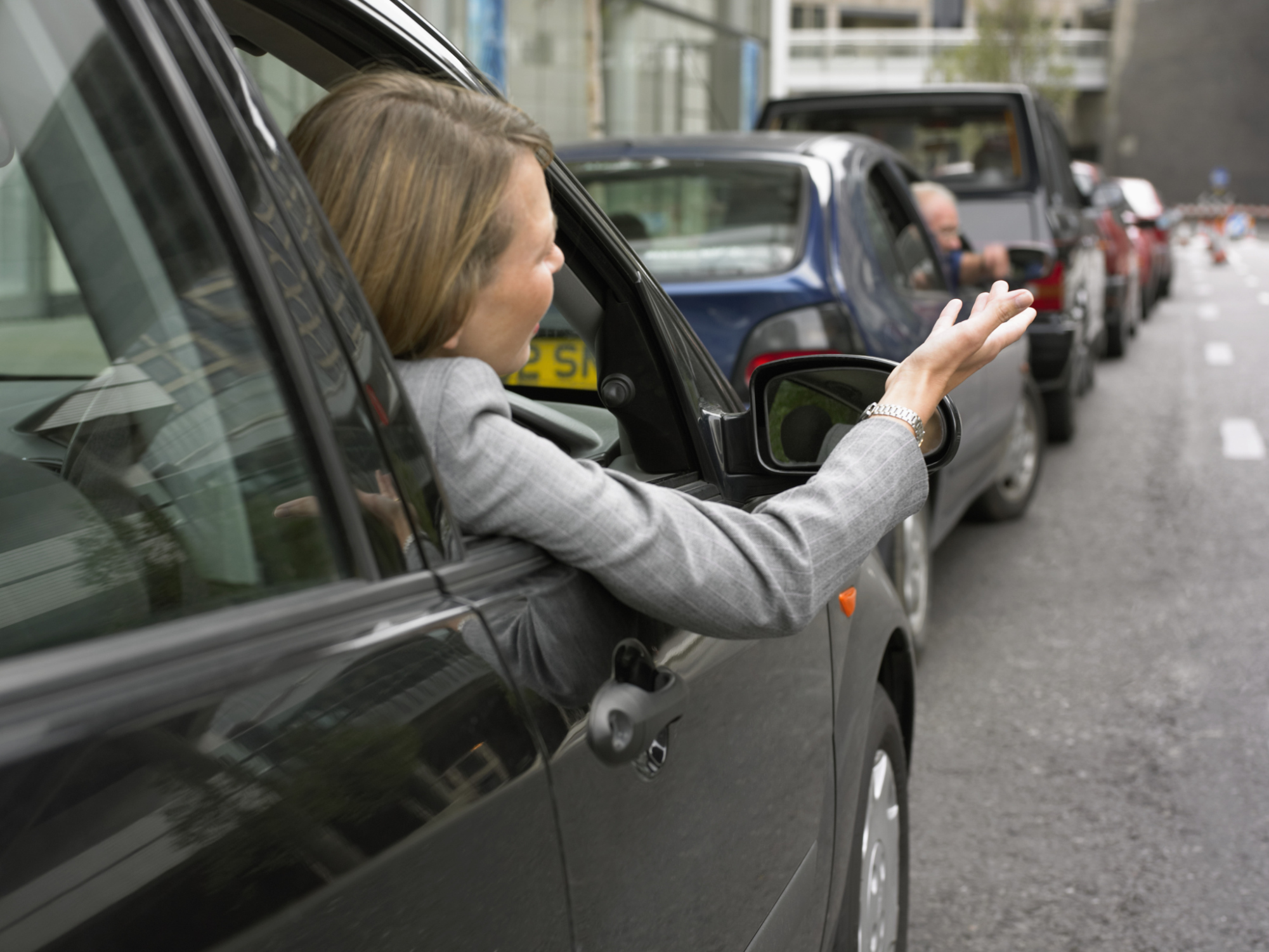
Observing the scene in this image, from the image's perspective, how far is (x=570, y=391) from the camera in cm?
215

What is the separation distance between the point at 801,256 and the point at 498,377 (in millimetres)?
2896

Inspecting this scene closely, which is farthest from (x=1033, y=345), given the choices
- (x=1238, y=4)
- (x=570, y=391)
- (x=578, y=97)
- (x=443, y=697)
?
(x=1238, y=4)

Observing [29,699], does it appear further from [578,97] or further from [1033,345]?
[578,97]

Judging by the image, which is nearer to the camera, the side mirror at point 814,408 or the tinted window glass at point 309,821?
the tinted window glass at point 309,821

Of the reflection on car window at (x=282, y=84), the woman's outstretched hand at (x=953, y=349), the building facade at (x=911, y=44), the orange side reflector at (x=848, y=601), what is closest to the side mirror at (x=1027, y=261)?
the reflection on car window at (x=282, y=84)

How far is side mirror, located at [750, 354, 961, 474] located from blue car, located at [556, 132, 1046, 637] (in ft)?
6.65

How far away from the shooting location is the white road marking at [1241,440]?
7.96m

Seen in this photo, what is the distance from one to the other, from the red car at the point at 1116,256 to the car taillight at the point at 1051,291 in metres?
2.65

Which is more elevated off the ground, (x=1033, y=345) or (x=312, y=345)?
(x=312, y=345)

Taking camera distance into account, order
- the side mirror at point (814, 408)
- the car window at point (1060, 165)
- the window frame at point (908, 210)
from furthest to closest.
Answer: the car window at point (1060, 165), the window frame at point (908, 210), the side mirror at point (814, 408)

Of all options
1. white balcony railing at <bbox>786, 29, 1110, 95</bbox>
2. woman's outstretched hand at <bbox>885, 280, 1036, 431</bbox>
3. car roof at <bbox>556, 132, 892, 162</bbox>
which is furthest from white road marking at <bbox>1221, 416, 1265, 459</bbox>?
white balcony railing at <bbox>786, 29, 1110, 95</bbox>

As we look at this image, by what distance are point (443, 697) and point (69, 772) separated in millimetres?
337

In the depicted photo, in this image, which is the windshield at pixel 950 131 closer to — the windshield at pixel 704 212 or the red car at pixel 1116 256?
the red car at pixel 1116 256

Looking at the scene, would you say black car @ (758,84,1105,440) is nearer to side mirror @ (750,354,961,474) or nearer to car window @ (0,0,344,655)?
side mirror @ (750,354,961,474)
